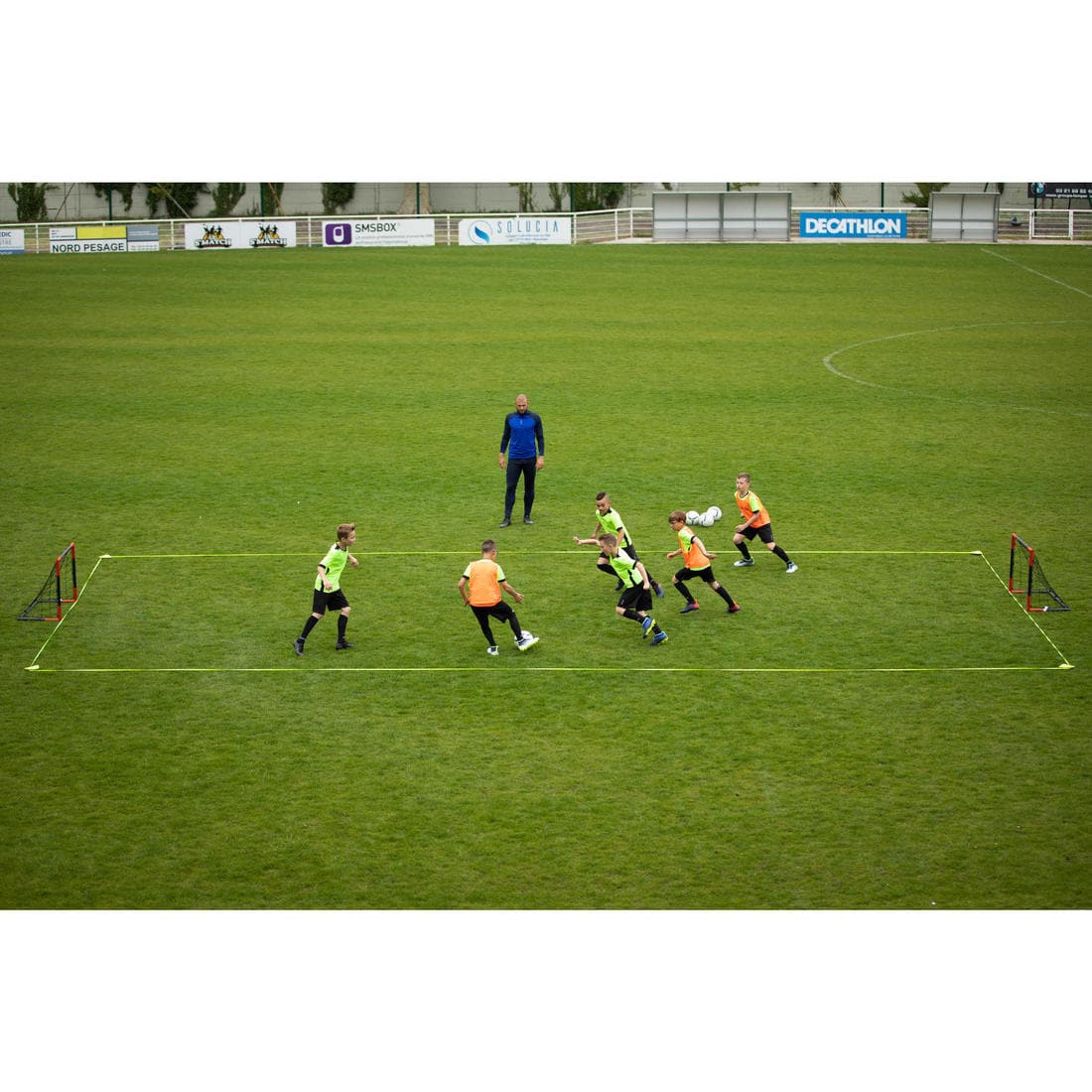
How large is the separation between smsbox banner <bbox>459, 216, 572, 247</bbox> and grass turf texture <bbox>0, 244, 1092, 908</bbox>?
21.8m

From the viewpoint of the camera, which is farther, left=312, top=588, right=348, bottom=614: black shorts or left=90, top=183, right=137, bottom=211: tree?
left=90, top=183, right=137, bottom=211: tree

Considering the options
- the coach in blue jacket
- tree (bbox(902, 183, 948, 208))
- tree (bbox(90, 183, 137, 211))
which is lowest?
the coach in blue jacket

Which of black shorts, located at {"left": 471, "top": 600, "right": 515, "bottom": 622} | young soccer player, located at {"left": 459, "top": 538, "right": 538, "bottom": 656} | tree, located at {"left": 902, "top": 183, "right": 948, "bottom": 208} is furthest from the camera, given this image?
tree, located at {"left": 902, "top": 183, "right": 948, "bottom": 208}

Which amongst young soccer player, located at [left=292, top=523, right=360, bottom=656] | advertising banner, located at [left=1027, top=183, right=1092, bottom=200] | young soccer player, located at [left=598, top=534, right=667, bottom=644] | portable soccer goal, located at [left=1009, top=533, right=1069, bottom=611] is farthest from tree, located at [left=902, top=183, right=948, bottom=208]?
young soccer player, located at [left=292, top=523, right=360, bottom=656]

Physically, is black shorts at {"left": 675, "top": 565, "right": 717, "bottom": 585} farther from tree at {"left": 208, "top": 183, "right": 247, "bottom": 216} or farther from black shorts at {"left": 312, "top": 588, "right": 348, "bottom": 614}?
tree at {"left": 208, "top": 183, "right": 247, "bottom": 216}

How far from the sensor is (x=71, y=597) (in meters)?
19.2

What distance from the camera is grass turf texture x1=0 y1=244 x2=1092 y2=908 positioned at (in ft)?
41.2

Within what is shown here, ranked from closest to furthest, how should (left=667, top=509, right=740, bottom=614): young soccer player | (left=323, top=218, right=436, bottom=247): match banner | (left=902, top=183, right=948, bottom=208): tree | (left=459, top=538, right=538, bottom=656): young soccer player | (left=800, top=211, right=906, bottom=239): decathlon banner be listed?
(left=459, top=538, right=538, bottom=656): young soccer player < (left=667, top=509, right=740, bottom=614): young soccer player < (left=323, top=218, right=436, bottom=247): match banner < (left=800, top=211, right=906, bottom=239): decathlon banner < (left=902, top=183, right=948, bottom=208): tree

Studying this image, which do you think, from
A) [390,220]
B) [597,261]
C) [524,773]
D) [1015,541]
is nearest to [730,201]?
[597,261]

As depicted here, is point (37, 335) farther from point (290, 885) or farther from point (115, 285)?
point (290, 885)

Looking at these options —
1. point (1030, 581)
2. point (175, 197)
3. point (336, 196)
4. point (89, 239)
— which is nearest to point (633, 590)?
point (1030, 581)

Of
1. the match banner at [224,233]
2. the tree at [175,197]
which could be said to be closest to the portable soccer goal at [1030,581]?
the match banner at [224,233]

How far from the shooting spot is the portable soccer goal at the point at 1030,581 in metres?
18.4

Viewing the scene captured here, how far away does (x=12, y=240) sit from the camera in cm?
5828
